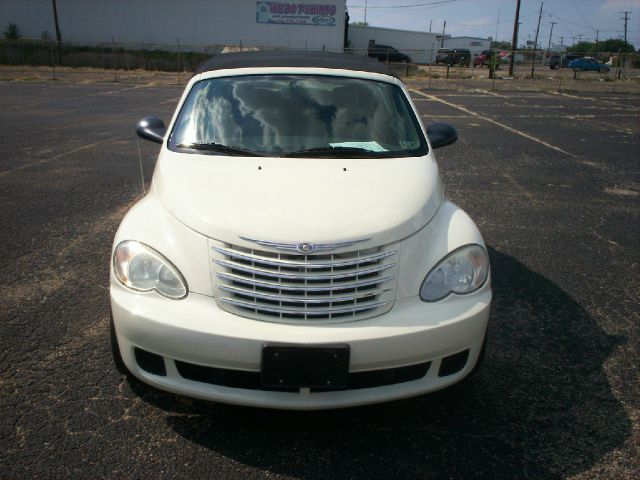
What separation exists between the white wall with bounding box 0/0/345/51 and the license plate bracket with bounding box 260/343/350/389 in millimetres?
48191

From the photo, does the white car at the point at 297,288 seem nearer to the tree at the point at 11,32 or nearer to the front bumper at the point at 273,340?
the front bumper at the point at 273,340

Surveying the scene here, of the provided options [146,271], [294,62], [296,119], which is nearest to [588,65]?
Answer: [294,62]

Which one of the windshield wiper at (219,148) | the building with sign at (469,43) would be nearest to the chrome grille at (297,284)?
the windshield wiper at (219,148)

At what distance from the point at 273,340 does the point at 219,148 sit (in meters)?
1.45

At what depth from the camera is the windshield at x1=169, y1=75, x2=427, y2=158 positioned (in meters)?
3.41

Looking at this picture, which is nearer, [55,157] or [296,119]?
[296,119]

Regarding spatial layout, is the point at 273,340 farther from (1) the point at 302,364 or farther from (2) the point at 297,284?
(2) the point at 297,284

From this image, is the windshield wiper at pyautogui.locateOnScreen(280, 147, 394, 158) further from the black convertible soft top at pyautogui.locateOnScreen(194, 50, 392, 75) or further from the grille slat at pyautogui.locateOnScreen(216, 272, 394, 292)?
the grille slat at pyautogui.locateOnScreen(216, 272, 394, 292)

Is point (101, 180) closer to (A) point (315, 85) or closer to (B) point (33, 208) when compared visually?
(B) point (33, 208)

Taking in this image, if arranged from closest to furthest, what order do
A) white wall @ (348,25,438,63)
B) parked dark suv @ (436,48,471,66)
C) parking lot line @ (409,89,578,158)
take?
parking lot line @ (409,89,578,158) < parked dark suv @ (436,48,471,66) < white wall @ (348,25,438,63)

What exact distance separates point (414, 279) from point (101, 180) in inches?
230

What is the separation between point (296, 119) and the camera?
11.7ft

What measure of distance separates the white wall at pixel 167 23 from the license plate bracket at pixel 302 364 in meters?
48.2

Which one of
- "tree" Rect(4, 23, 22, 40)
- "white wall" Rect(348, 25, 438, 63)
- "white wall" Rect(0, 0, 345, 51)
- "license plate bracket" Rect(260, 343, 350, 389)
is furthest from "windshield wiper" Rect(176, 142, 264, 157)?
"white wall" Rect(348, 25, 438, 63)
